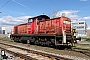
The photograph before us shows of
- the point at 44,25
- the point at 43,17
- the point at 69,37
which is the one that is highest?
the point at 43,17

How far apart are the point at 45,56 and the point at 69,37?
4.67m

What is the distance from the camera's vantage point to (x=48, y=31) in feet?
49.5

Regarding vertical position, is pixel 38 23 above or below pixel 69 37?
above

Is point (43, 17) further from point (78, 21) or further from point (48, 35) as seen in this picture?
point (78, 21)

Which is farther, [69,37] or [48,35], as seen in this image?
[48,35]

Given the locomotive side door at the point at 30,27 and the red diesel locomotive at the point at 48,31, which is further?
the locomotive side door at the point at 30,27

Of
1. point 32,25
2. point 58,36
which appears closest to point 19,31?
point 32,25

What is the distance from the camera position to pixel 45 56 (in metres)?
9.60

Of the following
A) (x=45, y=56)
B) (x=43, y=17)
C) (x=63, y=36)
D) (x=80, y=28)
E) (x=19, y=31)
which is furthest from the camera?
(x=80, y=28)

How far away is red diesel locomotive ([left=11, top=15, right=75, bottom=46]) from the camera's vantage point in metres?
13.4

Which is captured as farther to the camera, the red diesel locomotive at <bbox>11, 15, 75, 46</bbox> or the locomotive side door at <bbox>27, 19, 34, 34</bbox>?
the locomotive side door at <bbox>27, 19, 34, 34</bbox>

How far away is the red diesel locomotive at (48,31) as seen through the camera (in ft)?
43.9

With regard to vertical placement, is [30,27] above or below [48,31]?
above

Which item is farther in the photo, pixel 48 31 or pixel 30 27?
pixel 30 27
